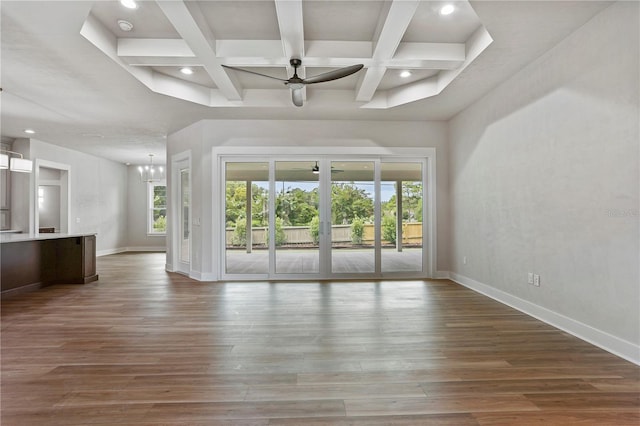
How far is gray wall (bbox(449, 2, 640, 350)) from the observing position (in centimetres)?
258

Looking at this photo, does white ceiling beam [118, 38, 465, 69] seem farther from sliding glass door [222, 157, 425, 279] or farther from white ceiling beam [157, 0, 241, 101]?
sliding glass door [222, 157, 425, 279]

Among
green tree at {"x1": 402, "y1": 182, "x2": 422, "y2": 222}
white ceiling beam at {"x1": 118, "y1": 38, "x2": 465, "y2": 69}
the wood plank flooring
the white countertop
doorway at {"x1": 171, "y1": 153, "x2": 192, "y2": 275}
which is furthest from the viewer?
doorway at {"x1": 171, "y1": 153, "x2": 192, "y2": 275}

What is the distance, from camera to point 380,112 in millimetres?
5199

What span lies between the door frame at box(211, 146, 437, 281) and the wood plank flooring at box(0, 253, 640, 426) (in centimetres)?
151

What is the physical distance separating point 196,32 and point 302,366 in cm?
318

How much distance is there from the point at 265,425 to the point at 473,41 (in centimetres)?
405

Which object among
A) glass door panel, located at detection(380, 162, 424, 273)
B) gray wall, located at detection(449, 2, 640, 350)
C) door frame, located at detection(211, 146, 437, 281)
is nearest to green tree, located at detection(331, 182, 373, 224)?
door frame, located at detection(211, 146, 437, 281)

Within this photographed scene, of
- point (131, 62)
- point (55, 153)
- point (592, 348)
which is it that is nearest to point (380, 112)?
Answer: point (131, 62)

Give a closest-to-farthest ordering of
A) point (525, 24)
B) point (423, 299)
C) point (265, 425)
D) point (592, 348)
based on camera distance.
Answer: point (265, 425) < point (592, 348) < point (525, 24) < point (423, 299)

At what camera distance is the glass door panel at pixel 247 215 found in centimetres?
575

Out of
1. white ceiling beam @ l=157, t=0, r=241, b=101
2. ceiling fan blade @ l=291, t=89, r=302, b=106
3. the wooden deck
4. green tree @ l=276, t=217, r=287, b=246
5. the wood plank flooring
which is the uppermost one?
white ceiling beam @ l=157, t=0, r=241, b=101

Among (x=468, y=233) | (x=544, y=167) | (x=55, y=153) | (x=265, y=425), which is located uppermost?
(x=55, y=153)

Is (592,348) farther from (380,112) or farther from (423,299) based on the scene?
(380,112)

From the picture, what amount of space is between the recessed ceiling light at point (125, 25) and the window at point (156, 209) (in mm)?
8046
